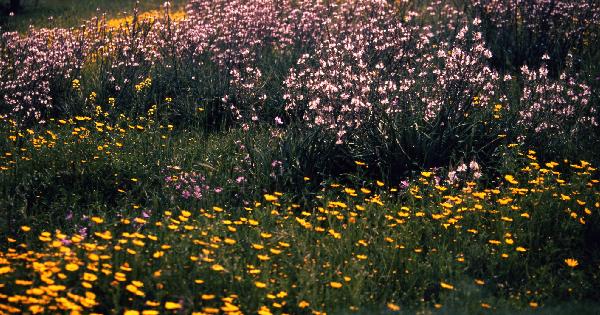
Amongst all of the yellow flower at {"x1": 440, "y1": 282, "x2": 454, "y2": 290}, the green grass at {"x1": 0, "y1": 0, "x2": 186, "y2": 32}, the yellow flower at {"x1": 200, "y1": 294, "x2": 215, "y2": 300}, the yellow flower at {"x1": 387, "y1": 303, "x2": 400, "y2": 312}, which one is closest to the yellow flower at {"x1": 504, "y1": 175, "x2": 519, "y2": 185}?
the yellow flower at {"x1": 440, "y1": 282, "x2": 454, "y2": 290}

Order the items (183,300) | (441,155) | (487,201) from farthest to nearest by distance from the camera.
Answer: (441,155) < (487,201) < (183,300)

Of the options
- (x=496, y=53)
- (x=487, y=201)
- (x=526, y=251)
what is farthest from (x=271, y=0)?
(x=526, y=251)

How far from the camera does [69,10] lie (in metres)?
16.8

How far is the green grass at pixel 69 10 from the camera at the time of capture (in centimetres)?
1502

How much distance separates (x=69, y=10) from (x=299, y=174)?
42.0 feet

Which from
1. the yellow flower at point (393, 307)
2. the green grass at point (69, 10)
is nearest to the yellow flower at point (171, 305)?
the yellow flower at point (393, 307)

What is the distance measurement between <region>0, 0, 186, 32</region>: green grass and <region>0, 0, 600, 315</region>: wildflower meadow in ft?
19.8

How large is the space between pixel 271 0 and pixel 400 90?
3.78 m

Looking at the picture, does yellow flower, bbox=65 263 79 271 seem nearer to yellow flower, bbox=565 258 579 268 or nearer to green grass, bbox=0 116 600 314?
green grass, bbox=0 116 600 314

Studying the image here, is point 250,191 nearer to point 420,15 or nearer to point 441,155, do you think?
point 441,155

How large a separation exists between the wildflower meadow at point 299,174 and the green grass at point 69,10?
6.03 metres

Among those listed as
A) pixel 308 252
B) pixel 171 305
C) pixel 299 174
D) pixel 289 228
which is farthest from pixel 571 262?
pixel 171 305

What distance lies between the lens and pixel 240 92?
803 centimetres

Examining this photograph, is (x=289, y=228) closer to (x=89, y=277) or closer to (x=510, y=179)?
(x=89, y=277)
